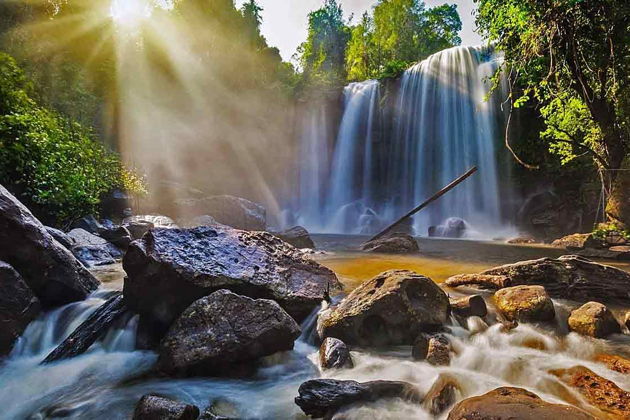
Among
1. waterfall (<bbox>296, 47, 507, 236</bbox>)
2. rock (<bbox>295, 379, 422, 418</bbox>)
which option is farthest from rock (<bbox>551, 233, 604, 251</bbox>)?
rock (<bbox>295, 379, 422, 418</bbox>)

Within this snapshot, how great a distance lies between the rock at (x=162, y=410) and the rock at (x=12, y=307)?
2.45m

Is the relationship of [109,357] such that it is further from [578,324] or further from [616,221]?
[616,221]

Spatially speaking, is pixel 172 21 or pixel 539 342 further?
pixel 172 21

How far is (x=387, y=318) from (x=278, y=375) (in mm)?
1383

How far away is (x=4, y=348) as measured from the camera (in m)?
3.77

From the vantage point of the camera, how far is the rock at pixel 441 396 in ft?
9.13

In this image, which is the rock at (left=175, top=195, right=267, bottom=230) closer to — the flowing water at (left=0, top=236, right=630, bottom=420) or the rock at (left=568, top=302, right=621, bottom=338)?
the flowing water at (left=0, top=236, right=630, bottom=420)

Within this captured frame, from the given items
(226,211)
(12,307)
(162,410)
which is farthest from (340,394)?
(226,211)

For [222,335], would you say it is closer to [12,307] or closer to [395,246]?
[12,307]

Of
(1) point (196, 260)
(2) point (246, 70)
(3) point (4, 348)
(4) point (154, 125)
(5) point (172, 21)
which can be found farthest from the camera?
(2) point (246, 70)

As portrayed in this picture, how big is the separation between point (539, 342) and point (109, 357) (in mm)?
4967

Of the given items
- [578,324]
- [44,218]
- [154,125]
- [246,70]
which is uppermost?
[246,70]

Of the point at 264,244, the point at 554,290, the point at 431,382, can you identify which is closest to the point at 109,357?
the point at 264,244

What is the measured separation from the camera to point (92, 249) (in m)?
8.34
